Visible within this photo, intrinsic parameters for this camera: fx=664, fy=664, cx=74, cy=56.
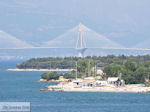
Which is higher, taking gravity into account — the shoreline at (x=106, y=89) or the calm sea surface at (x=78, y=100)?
the shoreline at (x=106, y=89)

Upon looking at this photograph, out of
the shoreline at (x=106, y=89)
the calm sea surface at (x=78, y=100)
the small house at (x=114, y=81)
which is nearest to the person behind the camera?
the calm sea surface at (x=78, y=100)

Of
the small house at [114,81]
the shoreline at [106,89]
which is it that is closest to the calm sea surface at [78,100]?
the shoreline at [106,89]

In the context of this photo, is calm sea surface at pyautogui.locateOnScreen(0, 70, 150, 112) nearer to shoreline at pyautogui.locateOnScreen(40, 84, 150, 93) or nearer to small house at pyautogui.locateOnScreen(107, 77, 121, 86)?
shoreline at pyautogui.locateOnScreen(40, 84, 150, 93)

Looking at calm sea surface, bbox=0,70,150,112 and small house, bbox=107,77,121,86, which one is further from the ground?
small house, bbox=107,77,121,86

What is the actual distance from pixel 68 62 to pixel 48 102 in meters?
44.0

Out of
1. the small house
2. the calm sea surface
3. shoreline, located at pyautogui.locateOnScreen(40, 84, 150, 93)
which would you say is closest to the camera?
the calm sea surface

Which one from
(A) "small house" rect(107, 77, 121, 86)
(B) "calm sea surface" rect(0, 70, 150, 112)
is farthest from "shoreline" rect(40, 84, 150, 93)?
(A) "small house" rect(107, 77, 121, 86)

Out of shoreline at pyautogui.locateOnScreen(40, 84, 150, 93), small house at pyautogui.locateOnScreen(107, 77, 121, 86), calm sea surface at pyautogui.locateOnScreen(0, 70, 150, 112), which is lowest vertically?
calm sea surface at pyautogui.locateOnScreen(0, 70, 150, 112)

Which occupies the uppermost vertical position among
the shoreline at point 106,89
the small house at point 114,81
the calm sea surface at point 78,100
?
the small house at point 114,81

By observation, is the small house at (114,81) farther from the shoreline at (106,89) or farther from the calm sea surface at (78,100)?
the calm sea surface at (78,100)

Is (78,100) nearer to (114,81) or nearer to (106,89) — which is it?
(106,89)

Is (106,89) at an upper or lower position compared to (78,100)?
upper

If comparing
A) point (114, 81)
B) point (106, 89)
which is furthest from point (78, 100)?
point (114, 81)

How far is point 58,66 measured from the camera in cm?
7331
